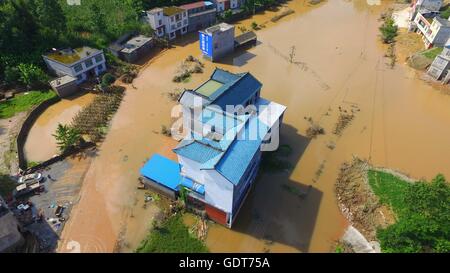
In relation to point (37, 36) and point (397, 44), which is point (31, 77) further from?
point (397, 44)

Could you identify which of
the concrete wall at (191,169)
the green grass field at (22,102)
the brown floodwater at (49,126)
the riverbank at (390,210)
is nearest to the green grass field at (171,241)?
the concrete wall at (191,169)

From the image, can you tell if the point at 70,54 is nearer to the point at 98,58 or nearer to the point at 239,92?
the point at 98,58

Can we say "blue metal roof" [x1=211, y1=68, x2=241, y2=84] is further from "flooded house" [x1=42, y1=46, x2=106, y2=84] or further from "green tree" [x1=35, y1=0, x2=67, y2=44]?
"green tree" [x1=35, y1=0, x2=67, y2=44]

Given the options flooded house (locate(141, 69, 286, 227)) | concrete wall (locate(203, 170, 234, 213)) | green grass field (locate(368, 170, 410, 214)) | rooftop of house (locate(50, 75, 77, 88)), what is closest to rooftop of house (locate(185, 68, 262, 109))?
flooded house (locate(141, 69, 286, 227))

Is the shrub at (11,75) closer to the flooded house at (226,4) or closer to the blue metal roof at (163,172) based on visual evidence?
the blue metal roof at (163,172)

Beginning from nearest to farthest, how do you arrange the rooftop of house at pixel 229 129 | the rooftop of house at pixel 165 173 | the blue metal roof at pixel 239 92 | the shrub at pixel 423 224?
the shrub at pixel 423 224
the rooftop of house at pixel 229 129
the rooftop of house at pixel 165 173
the blue metal roof at pixel 239 92

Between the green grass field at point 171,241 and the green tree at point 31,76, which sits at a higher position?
the green tree at point 31,76

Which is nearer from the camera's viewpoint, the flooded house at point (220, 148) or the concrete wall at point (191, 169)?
the flooded house at point (220, 148)

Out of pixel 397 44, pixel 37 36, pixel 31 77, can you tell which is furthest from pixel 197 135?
pixel 397 44
